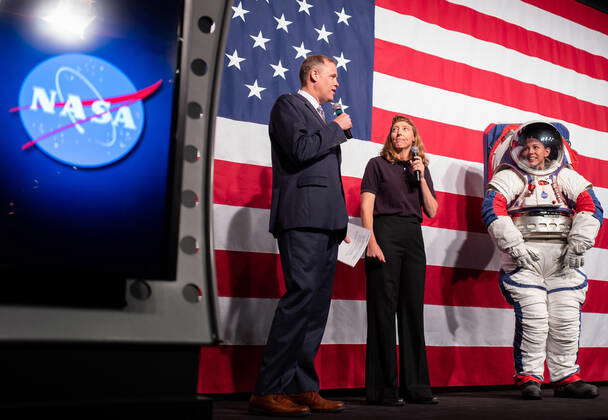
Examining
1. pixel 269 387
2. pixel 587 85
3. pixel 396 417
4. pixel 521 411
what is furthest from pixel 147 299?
pixel 587 85

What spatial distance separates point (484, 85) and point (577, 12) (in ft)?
3.93

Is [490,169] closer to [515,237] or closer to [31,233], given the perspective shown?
[515,237]

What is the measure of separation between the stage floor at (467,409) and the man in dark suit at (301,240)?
14 centimetres

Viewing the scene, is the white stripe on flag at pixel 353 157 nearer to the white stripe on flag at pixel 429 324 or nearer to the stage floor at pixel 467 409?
the white stripe on flag at pixel 429 324

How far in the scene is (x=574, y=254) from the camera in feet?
9.75

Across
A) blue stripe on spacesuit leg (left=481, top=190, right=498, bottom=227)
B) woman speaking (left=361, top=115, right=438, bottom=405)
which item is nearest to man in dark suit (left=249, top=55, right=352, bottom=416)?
woman speaking (left=361, top=115, right=438, bottom=405)

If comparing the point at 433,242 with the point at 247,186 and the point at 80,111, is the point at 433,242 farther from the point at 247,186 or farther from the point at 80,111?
the point at 80,111

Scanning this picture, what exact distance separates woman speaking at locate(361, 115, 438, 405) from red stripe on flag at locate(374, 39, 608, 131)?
2.50 ft

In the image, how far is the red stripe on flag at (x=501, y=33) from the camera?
370 cm

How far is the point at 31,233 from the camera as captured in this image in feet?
1.48

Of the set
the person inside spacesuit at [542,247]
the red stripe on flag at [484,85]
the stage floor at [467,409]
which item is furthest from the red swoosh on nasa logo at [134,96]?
the red stripe on flag at [484,85]

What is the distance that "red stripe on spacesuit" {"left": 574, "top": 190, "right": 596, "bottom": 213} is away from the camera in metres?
3.04

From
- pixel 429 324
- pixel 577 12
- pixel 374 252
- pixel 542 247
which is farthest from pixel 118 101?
pixel 577 12

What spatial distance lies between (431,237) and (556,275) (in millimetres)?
740
